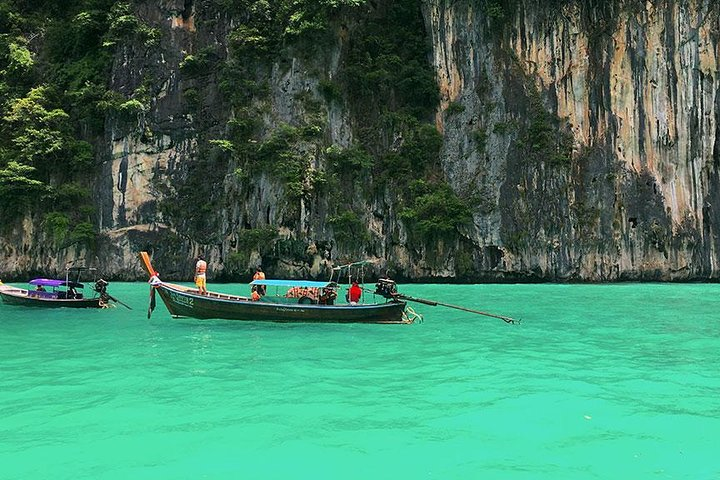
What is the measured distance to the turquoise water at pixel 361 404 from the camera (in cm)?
488

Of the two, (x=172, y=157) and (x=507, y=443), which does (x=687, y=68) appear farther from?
(x=507, y=443)

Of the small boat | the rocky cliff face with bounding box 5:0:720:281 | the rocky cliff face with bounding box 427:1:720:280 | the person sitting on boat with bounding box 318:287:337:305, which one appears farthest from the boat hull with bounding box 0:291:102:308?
the rocky cliff face with bounding box 427:1:720:280

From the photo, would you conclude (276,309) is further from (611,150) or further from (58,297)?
(611,150)

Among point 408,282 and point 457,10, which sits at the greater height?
point 457,10

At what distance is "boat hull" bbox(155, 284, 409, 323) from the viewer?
13.7m

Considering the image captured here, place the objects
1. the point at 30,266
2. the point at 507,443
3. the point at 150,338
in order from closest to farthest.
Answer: the point at 507,443 → the point at 150,338 → the point at 30,266

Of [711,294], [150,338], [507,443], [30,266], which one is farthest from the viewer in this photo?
[30,266]

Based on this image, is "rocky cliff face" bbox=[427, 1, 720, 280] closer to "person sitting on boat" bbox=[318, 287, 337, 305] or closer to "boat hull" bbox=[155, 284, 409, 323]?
"person sitting on boat" bbox=[318, 287, 337, 305]

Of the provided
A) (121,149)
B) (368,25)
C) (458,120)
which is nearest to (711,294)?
(458,120)

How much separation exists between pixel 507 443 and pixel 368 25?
31.8 metres

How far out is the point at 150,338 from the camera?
11570mm

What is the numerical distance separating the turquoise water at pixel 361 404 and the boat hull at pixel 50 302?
5165mm

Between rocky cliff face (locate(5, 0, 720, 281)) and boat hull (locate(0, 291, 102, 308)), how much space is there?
37.9 feet

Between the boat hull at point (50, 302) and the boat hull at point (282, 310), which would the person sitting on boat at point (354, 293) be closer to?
the boat hull at point (282, 310)
